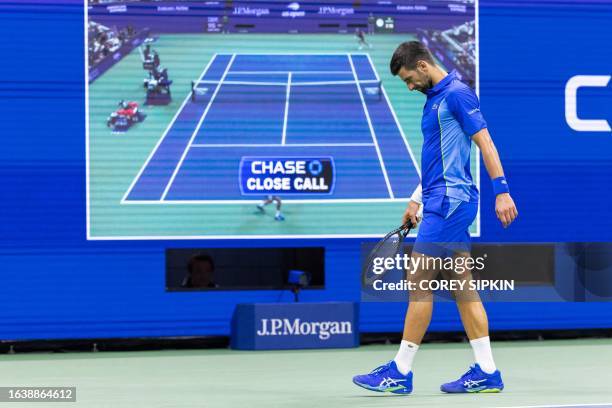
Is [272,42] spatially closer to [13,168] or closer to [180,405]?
[13,168]

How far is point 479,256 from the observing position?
35.2ft

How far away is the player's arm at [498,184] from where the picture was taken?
6535 mm

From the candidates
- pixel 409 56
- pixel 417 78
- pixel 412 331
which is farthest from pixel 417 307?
pixel 409 56

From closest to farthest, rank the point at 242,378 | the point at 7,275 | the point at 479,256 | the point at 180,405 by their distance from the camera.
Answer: the point at 180,405 → the point at 242,378 → the point at 7,275 → the point at 479,256

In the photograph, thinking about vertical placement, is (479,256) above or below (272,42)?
below

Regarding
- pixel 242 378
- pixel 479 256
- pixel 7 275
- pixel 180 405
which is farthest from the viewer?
pixel 479 256

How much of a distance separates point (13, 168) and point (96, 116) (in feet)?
2.67

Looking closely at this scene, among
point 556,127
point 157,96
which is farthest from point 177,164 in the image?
point 556,127

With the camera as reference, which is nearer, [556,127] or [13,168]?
[13,168]

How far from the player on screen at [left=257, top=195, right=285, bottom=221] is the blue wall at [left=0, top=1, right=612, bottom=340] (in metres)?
0.28

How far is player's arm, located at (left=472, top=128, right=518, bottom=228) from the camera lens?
6535 millimetres

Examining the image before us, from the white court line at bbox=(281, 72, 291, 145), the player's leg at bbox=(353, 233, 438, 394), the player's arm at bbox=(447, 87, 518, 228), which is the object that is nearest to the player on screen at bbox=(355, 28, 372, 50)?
the white court line at bbox=(281, 72, 291, 145)

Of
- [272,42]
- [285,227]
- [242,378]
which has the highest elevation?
[272,42]

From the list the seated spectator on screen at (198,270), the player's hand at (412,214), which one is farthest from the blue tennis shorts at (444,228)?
the seated spectator on screen at (198,270)
